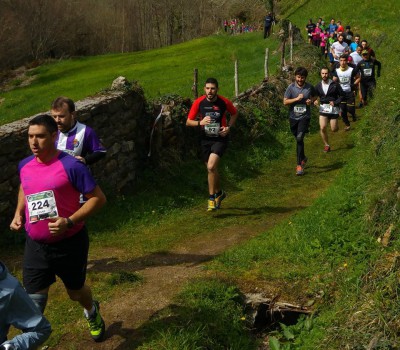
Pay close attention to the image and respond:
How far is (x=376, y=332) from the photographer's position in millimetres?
4016

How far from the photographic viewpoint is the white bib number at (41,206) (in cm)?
418

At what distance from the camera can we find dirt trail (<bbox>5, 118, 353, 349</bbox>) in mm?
5137

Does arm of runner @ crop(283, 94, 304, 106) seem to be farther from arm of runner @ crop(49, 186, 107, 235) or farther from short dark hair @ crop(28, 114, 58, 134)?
short dark hair @ crop(28, 114, 58, 134)

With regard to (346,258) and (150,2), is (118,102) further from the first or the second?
(150,2)

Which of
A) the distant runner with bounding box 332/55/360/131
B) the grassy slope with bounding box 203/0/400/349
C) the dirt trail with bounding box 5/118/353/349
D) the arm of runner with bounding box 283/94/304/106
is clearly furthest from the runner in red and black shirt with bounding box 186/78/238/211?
the distant runner with bounding box 332/55/360/131

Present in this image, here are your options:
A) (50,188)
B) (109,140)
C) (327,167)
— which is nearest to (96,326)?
(50,188)

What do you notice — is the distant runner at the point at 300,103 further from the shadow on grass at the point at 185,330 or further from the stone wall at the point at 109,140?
the shadow on grass at the point at 185,330

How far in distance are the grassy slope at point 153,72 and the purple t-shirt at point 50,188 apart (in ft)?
46.8

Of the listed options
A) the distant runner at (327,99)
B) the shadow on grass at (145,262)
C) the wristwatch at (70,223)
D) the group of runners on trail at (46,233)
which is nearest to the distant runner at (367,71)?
the distant runner at (327,99)

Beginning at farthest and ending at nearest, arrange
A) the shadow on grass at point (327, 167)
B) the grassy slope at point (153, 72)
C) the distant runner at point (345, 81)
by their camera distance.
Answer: the grassy slope at point (153, 72), the distant runner at point (345, 81), the shadow on grass at point (327, 167)

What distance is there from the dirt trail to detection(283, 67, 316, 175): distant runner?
2.18ft

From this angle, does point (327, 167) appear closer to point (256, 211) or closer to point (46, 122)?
point (256, 211)

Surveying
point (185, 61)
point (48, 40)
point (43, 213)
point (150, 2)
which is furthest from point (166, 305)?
point (150, 2)

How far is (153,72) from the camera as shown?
1194 inches
